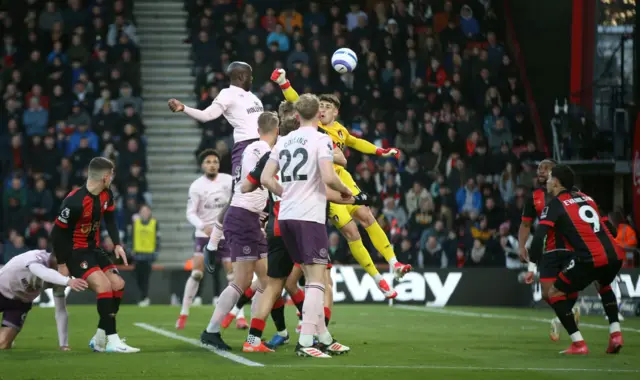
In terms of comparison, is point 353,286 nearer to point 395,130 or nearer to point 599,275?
point 395,130

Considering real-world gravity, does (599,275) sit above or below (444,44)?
below

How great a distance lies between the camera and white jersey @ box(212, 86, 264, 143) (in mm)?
13344

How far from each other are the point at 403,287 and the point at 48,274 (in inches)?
485

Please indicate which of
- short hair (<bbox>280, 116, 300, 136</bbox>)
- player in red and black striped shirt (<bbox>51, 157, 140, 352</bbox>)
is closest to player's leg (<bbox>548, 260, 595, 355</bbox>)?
short hair (<bbox>280, 116, 300, 136</bbox>)

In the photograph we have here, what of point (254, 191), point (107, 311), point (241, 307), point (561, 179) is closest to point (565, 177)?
point (561, 179)

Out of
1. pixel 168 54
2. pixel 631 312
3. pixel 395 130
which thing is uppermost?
pixel 168 54

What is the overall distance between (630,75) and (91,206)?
52.2 feet

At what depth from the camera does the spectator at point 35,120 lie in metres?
25.8

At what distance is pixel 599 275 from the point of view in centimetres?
1234

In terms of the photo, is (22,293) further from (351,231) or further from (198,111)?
(351,231)

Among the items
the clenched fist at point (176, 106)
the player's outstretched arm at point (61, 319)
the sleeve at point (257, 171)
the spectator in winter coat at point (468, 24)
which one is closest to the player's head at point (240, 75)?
the clenched fist at point (176, 106)

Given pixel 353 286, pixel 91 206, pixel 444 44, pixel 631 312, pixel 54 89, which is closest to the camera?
pixel 91 206

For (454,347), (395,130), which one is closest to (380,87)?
(395,130)

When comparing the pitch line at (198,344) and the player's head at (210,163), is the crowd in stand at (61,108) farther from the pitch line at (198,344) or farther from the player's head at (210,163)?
the pitch line at (198,344)
